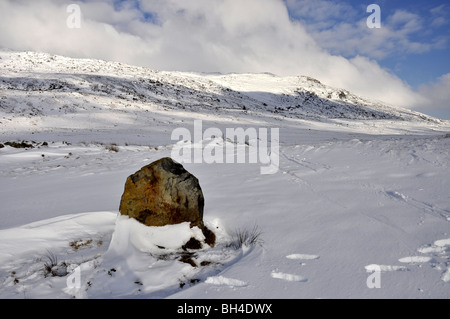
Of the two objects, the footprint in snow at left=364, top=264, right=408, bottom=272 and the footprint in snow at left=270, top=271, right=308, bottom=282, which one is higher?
the footprint in snow at left=364, top=264, right=408, bottom=272

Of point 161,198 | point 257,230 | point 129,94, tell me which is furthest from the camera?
point 129,94

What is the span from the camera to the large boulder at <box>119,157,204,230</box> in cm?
329

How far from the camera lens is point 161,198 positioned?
329cm

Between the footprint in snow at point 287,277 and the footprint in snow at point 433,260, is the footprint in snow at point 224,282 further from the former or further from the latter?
the footprint in snow at point 433,260

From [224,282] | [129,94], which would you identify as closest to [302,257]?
[224,282]

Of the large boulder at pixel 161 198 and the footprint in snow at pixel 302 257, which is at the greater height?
the large boulder at pixel 161 198

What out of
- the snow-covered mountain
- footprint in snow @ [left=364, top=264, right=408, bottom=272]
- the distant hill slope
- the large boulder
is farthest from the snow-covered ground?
the distant hill slope

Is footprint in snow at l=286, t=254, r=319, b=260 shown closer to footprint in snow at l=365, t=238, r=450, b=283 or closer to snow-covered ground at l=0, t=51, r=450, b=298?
snow-covered ground at l=0, t=51, r=450, b=298

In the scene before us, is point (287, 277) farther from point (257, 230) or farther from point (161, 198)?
point (161, 198)

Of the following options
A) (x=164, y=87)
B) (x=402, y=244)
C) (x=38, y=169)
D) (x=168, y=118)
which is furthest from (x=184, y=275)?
(x=164, y=87)

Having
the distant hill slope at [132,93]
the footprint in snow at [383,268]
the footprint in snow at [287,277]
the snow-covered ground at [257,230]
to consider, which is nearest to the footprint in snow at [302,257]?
the snow-covered ground at [257,230]

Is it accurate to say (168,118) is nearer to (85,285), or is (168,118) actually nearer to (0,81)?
(85,285)

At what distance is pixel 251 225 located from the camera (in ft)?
12.0

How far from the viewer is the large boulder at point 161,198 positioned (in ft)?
10.8
